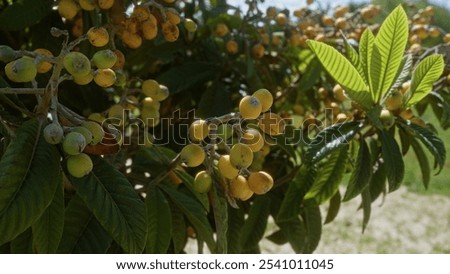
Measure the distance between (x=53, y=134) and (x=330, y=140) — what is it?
1.84 ft

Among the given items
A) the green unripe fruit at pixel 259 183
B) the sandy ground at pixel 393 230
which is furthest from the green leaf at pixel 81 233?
the sandy ground at pixel 393 230

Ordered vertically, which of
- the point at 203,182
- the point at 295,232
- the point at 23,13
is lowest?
the point at 295,232

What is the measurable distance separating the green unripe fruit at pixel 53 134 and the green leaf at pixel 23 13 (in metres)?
0.45

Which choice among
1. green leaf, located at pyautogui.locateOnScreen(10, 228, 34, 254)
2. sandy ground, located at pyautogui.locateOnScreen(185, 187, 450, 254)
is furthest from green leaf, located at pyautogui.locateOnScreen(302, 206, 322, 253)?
sandy ground, located at pyautogui.locateOnScreen(185, 187, 450, 254)

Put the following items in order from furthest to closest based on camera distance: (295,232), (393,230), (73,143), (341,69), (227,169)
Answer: (393,230) < (295,232) < (341,69) < (227,169) < (73,143)

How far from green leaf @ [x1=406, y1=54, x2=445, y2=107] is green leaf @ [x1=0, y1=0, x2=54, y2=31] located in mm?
726

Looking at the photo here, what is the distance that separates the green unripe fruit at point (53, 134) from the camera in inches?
29.7

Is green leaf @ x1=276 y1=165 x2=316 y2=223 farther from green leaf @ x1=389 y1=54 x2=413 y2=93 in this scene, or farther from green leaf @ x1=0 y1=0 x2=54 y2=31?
green leaf @ x1=0 y1=0 x2=54 y2=31

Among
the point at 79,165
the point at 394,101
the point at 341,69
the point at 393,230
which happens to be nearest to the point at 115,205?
the point at 79,165

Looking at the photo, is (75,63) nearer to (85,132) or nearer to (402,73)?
(85,132)

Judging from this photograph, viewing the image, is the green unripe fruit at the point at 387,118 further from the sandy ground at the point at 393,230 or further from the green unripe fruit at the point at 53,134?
the sandy ground at the point at 393,230

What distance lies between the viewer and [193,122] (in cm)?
97

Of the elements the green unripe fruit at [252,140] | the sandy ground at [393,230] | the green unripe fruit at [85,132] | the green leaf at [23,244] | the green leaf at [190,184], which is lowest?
the sandy ground at [393,230]
